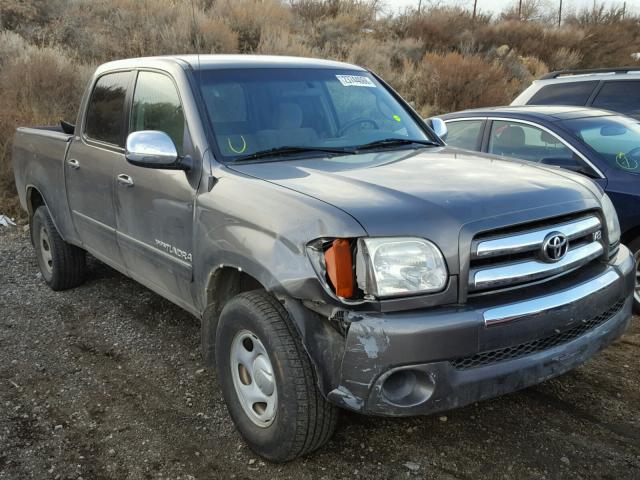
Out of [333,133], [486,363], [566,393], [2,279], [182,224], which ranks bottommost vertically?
[2,279]

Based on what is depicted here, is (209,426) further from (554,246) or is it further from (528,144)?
(528,144)

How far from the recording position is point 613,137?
16.7ft

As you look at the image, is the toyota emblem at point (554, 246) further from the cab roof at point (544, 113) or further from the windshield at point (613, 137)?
the cab roof at point (544, 113)

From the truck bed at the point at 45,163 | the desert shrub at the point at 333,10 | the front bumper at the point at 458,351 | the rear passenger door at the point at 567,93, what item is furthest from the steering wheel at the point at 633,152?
the desert shrub at the point at 333,10

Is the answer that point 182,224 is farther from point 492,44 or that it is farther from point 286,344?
point 492,44

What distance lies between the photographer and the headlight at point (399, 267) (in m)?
2.40

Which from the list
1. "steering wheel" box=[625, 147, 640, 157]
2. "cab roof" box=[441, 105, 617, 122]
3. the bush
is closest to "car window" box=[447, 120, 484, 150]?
"cab roof" box=[441, 105, 617, 122]

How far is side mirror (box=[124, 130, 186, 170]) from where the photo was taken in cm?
317

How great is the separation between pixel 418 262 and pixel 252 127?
4.77 feet

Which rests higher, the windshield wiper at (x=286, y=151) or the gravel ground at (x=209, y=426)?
the windshield wiper at (x=286, y=151)

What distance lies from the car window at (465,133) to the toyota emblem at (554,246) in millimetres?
3121

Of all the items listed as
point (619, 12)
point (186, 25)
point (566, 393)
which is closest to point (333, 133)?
point (566, 393)

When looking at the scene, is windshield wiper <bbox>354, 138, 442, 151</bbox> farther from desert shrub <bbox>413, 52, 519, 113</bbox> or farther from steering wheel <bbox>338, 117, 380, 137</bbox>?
desert shrub <bbox>413, 52, 519, 113</bbox>

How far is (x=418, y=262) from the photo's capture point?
2.42 metres
